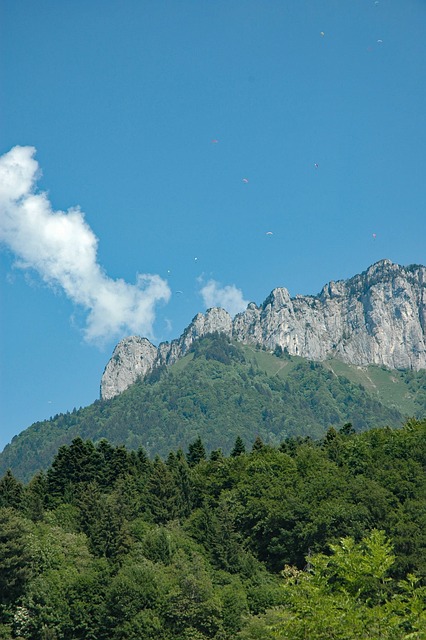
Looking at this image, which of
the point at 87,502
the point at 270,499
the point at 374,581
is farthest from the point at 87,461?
the point at 374,581

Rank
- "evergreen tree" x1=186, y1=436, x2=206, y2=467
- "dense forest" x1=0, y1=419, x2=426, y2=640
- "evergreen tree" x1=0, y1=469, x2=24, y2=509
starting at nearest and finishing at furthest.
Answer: "dense forest" x1=0, y1=419, x2=426, y2=640, "evergreen tree" x1=0, y1=469, x2=24, y2=509, "evergreen tree" x1=186, y1=436, x2=206, y2=467

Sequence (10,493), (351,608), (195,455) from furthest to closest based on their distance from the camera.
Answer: (195,455), (10,493), (351,608)

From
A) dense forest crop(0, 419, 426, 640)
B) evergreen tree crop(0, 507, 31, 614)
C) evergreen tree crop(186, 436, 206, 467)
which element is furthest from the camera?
evergreen tree crop(186, 436, 206, 467)

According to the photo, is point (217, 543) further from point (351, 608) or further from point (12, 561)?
point (351, 608)

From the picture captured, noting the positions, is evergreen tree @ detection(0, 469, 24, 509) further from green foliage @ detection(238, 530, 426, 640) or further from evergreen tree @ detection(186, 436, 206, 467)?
green foliage @ detection(238, 530, 426, 640)

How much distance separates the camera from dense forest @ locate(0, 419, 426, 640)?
152 ft

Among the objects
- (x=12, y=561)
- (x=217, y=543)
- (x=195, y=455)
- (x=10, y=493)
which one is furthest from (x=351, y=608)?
(x=195, y=455)

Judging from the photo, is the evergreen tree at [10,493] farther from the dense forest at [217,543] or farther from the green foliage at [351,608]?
the green foliage at [351,608]

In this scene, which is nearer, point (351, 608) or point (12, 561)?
point (351, 608)

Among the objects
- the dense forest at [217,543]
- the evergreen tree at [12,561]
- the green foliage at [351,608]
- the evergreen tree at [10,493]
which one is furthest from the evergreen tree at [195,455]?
the green foliage at [351,608]

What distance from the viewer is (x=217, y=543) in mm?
84875

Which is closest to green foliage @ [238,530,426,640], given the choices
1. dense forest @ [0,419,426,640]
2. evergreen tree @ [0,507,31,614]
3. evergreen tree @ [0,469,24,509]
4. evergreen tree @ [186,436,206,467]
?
dense forest @ [0,419,426,640]

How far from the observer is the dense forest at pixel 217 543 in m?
46.2

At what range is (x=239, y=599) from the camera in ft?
233
